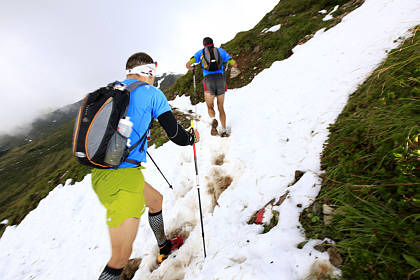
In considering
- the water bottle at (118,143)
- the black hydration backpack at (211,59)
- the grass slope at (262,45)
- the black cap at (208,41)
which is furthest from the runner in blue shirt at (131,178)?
the grass slope at (262,45)

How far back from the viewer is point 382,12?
6922mm

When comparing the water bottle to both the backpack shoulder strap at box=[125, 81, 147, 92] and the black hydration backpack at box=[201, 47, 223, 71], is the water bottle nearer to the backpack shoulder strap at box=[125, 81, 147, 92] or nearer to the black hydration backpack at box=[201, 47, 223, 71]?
the backpack shoulder strap at box=[125, 81, 147, 92]

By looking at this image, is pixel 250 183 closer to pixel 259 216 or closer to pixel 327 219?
pixel 259 216

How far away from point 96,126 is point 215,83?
5003mm

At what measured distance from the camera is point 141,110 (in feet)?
8.71

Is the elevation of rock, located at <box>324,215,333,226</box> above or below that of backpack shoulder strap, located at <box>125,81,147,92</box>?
below

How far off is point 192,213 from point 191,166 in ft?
7.87

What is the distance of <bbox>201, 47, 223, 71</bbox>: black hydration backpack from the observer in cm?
615

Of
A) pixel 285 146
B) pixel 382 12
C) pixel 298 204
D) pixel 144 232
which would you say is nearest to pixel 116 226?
pixel 298 204

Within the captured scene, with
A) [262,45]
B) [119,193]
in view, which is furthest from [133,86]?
[262,45]

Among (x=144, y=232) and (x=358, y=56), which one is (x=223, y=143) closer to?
(x=144, y=232)

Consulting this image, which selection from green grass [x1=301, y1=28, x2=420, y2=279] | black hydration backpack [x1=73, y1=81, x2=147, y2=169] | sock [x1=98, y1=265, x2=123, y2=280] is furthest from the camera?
sock [x1=98, y1=265, x2=123, y2=280]

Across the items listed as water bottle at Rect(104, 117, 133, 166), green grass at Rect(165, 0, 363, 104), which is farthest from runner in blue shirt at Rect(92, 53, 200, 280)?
green grass at Rect(165, 0, 363, 104)

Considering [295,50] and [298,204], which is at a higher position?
[295,50]
